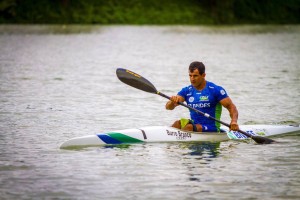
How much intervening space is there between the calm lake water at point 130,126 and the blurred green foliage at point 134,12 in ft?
143

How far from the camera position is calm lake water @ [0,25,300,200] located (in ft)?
42.8

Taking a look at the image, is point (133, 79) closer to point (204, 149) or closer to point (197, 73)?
point (197, 73)

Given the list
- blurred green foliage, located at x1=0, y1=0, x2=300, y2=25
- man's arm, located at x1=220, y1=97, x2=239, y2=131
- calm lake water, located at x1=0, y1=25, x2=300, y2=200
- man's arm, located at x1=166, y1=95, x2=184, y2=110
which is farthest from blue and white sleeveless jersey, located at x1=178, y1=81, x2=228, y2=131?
blurred green foliage, located at x1=0, y1=0, x2=300, y2=25

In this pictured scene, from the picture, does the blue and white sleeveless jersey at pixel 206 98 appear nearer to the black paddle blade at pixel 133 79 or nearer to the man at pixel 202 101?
the man at pixel 202 101

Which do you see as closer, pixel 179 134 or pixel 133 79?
pixel 179 134

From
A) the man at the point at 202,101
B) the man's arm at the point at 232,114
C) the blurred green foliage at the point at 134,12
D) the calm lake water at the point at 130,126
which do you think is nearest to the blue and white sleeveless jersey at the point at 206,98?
the man at the point at 202,101

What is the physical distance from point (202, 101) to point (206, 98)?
0.10m

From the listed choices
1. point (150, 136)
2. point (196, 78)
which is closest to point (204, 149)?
point (150, 136)

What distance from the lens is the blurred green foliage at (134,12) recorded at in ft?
306

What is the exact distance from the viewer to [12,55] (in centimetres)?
4716

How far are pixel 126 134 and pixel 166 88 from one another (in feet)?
43.4

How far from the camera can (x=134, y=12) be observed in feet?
313

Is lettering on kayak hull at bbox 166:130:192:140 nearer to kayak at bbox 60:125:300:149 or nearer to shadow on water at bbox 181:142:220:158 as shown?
kayak at bbox 60:125:300:149

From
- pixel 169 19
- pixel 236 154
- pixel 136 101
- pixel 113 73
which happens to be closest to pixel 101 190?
pixel 236 154
